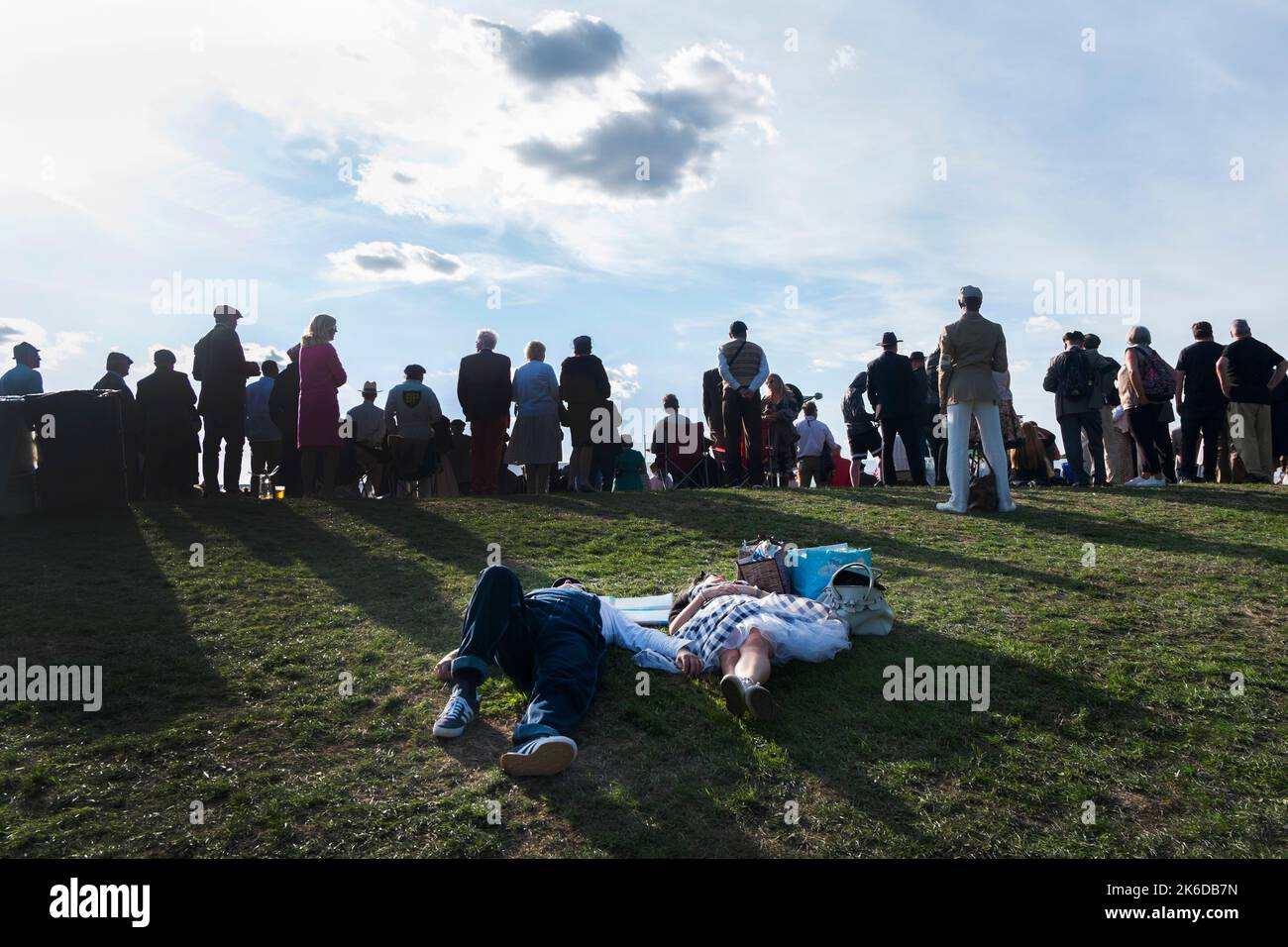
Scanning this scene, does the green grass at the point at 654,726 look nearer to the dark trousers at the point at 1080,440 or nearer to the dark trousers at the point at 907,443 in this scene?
the dark trousers at the point at 1080,440

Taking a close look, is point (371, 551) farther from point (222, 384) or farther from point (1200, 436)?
point (1200, 436)

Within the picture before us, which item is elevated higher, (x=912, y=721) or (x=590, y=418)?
(x=590, y=418)

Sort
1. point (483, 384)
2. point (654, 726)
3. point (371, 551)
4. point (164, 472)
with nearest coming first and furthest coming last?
1. point (654, 726)
2. point (371, 551)
3. point (164, 472)
4. point (483, 384)

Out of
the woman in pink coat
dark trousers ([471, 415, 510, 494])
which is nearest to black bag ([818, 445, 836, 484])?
dark trousers ([471, 415, 510, 494])

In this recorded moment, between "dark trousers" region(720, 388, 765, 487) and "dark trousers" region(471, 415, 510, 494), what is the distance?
328cm

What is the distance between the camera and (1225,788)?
16.3 ft

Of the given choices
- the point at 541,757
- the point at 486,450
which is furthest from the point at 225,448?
the point at 541,757

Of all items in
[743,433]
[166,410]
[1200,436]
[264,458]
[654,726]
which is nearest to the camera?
[654,726]

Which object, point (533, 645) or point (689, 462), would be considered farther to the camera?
point (689, 462)

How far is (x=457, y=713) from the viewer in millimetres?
5340

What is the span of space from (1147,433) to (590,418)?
797 cm

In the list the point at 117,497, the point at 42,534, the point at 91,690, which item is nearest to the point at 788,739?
the point at 91,690
